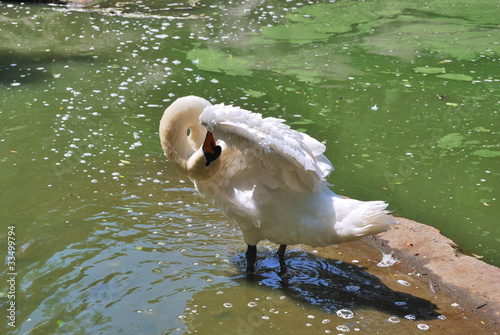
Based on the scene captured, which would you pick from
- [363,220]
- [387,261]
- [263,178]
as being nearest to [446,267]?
[387,261]

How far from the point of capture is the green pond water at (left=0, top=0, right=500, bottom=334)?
4.32m

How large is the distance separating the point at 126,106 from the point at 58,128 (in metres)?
1.07

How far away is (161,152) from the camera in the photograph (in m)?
6.76

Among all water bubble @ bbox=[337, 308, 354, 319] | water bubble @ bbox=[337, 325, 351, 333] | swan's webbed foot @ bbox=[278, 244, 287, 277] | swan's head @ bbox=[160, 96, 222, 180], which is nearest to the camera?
water bubble @ bbox=[337, 325, 351, 333]

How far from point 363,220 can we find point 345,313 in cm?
73

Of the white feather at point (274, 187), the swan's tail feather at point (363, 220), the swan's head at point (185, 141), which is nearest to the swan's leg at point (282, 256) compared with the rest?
the white feather at point (274, 187)

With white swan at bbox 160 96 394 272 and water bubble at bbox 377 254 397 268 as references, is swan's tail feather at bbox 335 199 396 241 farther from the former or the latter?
water bubble at bbox 377 254 397 268


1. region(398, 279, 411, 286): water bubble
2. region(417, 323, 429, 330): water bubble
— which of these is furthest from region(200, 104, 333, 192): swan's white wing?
region(417, 323, 429, 330): water bubble

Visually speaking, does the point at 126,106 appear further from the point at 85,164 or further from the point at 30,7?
the point at 30,7

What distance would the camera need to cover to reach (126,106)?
7.98 metres

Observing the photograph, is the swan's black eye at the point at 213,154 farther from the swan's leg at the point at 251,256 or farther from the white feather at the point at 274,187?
the swan's leg at the point at 251,256

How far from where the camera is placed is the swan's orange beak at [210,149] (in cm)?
416

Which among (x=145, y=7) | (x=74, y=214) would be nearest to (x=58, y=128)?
(x=74, y=214)

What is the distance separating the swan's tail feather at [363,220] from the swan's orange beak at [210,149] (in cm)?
99
